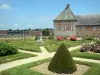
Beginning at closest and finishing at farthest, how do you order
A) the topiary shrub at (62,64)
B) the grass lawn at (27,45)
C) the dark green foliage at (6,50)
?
the topiary shrub at (62,64) < the dark green foliage at (6,50) < the grass lawn at (27,45)

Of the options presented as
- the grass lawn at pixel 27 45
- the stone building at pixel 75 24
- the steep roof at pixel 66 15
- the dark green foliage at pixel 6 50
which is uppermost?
the steep roof at pixel 66 15

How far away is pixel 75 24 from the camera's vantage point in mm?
46312

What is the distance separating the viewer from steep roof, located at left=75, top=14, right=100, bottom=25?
47.1 meters

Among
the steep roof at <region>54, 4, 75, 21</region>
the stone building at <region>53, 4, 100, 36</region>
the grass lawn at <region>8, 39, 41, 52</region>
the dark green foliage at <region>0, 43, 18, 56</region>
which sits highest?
the steep roof at <region>54, 4, 75, 21</region>

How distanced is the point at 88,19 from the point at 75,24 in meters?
4.65

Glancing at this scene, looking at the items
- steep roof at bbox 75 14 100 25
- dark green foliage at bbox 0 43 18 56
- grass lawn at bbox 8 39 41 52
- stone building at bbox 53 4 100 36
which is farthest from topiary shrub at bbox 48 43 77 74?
steep roof at bbox 75 14 100 25

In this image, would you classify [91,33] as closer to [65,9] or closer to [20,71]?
[65,9]

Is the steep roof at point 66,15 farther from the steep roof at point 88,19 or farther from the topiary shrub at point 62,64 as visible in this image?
the topiary shrub at point 62,64

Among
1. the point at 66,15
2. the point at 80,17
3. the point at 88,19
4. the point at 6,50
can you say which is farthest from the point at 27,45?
the point at 88,19

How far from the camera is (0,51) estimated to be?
14.8 m

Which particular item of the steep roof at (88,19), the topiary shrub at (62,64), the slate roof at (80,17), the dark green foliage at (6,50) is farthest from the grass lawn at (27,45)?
the steep roof at (88,19)

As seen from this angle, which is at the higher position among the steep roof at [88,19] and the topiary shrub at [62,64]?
the steep roof at [88,19]

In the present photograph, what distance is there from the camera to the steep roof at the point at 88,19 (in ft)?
155

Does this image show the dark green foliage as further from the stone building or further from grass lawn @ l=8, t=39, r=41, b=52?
the stone building
